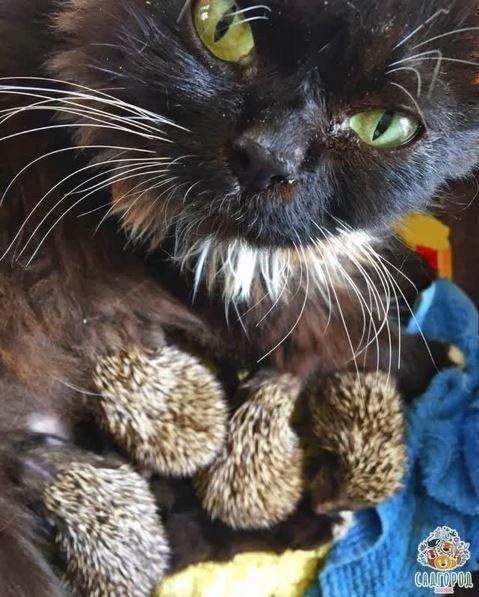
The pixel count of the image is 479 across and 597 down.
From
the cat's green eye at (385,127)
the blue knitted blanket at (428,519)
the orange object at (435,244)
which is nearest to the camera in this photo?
the cat's green eye at (385,127)

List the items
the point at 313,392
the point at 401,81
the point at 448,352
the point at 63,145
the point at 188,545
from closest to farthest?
the point at 401,81 → the point at 63,145 → the point at 188,545 → the point at 313,392 → the point at 448,352

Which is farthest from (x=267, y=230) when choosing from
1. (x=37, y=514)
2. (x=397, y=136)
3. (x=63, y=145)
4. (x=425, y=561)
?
(x=425, y=561)

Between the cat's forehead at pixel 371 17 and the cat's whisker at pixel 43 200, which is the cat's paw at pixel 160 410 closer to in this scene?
the cat's whisker at pixel 43 200

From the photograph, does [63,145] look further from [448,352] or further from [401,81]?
[448,352]

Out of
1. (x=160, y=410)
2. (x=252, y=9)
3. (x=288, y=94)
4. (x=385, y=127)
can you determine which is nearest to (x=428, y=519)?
(x=160, y=410)

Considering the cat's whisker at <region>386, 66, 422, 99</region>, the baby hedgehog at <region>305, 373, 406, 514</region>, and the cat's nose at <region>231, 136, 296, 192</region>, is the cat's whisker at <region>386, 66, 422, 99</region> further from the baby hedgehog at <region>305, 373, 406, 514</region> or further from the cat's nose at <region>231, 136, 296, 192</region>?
the baby hedgehog at <region>305, 373, 406, 514</region>

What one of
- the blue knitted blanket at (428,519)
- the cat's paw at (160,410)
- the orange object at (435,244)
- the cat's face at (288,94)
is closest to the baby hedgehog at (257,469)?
the cat's paw at (160,410)

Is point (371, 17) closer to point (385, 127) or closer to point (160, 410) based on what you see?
point (385, 127)
